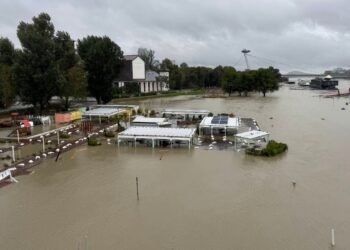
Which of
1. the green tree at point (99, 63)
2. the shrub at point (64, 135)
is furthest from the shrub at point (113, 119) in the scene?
the green tree at point (99, 63)

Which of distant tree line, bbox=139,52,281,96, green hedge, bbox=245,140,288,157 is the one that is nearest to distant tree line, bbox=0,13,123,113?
green hedge, bbox=245,140,288,157

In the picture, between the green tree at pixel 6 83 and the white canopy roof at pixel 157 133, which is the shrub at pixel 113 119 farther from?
the green tree at pixel 6 83

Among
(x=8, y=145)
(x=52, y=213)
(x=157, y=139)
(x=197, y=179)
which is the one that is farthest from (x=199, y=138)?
(x=52, y=213)

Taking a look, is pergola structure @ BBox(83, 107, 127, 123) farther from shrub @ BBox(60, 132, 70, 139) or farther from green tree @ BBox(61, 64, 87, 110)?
shrub @ BBox(60, 132, 70, 139)

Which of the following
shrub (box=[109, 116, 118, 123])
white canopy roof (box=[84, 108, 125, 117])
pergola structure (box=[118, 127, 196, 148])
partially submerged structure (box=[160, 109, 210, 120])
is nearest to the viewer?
pergola structure (box=[118, 127, 196, 148])

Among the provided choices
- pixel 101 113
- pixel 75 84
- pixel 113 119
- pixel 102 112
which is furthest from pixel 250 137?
pixel 75 84

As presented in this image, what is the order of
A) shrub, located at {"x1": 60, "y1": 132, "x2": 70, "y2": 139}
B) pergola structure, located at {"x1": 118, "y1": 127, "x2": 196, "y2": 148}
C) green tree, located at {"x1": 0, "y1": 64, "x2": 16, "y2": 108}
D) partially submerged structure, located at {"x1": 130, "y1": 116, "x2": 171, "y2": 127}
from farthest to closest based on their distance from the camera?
green tree, located at {"x1": 0, "y1": 64, "x2": 16, "y2": 108}
partially submerged structure, located at {"x1": 130, "y1": 116, "x2": 171, "y2": 127}
shrub, located at {"x1": 60, "y1": 132, "x2": 70, "y2": 139}
pergola structure, located at {"x1": 118, "y1": 127, "x2": 196, "y2": 148}
